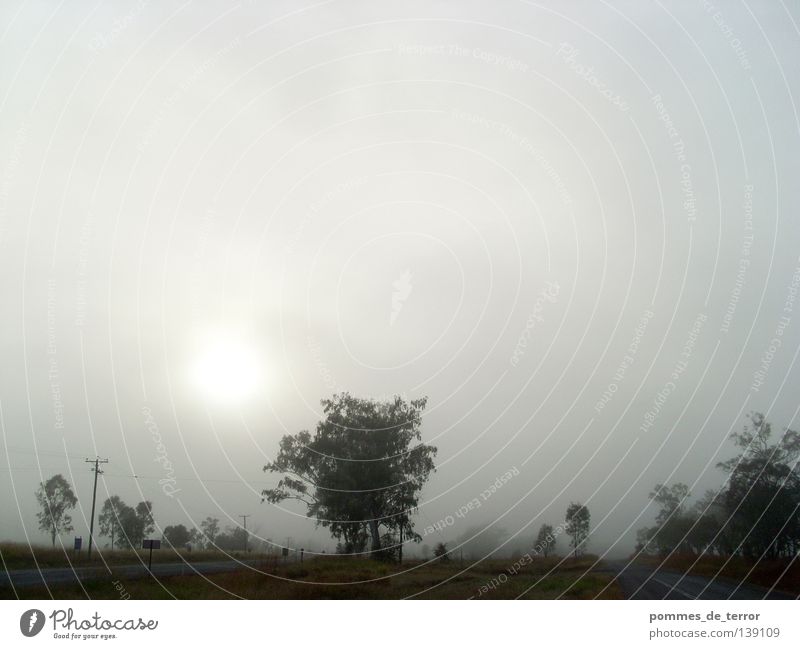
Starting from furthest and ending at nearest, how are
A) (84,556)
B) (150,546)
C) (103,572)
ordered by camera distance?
(150,546), (103,572), (84,556)

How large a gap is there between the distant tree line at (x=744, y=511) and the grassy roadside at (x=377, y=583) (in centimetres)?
118

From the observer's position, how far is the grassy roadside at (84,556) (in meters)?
8.50

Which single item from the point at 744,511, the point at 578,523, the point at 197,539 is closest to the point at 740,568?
the point at 744,511

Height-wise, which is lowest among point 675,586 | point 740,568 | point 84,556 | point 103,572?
point 675,586

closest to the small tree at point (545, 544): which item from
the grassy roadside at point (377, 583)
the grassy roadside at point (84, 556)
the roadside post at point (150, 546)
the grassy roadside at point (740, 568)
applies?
the grassy roadside at point (377, 583)

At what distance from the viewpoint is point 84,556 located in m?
8.48

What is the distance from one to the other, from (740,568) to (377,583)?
4945 millimetres

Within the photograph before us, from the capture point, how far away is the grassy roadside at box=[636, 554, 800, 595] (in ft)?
28.3

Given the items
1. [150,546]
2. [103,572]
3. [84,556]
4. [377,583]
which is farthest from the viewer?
[377,583]

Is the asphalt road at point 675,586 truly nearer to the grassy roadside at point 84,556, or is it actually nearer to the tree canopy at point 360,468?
the tree canopy at point 360,468

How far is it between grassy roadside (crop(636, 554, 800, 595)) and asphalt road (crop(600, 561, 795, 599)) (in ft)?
0.28

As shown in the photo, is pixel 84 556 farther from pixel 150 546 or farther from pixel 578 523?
pixel 578 523

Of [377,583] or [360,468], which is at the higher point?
[360,468]

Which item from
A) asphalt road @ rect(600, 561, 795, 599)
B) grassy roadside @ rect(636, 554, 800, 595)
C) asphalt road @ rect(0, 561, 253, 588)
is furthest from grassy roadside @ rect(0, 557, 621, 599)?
grassy roadside @ rect(636, 554, 800, 595)
